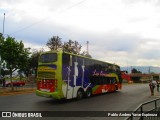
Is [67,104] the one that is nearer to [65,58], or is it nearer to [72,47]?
[65,58]

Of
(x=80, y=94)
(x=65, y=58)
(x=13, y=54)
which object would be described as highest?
(x=13, y=54)

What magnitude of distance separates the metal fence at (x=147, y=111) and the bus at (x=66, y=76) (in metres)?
8.32

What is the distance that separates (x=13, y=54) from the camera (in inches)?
1076

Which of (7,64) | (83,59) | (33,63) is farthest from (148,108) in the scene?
(33,63)

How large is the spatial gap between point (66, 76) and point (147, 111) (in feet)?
31.5

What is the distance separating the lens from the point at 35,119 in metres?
11.3

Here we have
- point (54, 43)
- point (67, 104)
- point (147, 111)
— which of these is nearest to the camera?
point (147, 111)

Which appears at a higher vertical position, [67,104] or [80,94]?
[80,94]

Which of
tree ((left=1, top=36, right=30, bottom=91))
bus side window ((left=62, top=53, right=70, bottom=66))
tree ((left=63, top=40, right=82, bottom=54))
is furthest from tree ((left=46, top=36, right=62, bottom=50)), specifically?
bus side window ((left=62, top=53, right=70, bottom=66))

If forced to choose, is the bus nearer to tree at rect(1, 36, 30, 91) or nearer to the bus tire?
the bus tire

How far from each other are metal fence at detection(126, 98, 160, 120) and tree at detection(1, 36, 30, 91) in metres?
20.3

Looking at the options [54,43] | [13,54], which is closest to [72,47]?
[54,43]

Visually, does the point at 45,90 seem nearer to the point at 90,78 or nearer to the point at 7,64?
the point at 90,78

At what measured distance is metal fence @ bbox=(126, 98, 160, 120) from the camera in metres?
7.57
